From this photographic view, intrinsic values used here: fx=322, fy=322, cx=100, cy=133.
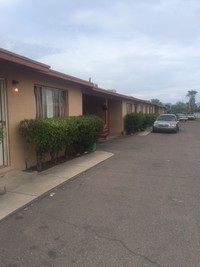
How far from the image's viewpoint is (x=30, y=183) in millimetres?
7266

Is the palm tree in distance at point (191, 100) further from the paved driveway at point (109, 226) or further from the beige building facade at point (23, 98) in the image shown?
the paved driveway at point (109, 226)

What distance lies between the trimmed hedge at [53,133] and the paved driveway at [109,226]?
56.6 inches

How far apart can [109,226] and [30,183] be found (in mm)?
2928

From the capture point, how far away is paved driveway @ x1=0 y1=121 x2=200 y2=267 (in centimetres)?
391

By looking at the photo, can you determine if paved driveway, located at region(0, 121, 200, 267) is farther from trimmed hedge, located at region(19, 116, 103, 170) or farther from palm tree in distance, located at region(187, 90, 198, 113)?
palm tree in distance, located at region(187, 90, 198, 113)

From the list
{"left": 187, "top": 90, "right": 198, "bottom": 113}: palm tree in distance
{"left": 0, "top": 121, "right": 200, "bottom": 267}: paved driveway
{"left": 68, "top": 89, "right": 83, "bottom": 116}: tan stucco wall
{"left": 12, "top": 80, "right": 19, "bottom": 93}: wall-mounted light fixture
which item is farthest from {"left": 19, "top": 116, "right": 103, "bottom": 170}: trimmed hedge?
{"left": 187, "top": 90, "right": 198, "bottom": 113}: palm tree in distance

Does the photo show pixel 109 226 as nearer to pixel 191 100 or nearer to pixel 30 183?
pixel 30 183

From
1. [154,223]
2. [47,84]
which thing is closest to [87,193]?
[154,223]

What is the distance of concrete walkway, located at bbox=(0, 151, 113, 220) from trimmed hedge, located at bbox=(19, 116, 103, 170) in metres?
0.60

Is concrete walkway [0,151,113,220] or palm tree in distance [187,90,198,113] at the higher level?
palm tree in distance [187,90,198,113]

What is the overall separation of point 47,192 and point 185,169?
459cm

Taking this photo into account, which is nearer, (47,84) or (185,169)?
(185,169)

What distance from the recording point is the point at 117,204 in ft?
19.6

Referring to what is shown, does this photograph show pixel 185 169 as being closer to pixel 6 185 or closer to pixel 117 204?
pixel 117 204
